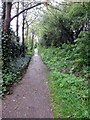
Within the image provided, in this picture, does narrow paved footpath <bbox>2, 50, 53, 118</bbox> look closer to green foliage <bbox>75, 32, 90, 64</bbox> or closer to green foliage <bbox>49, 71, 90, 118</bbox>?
green foliage <bbox>49, 71, 90, 118</bbox>

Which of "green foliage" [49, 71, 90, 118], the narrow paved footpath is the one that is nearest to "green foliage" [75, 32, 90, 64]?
"green foliage" [49, 71, 90, 118]

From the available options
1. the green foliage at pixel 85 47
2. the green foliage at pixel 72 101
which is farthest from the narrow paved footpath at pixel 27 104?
the green foliage at pixel 85 47

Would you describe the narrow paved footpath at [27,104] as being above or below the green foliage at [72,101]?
below

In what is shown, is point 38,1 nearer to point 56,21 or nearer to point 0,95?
point 56,21

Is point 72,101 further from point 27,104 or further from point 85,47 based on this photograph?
point 85,47

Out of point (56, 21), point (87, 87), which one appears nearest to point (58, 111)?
point (87, 87)

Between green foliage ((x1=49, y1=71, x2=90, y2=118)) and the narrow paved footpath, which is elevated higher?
green foliage ((x1=49, y1=71, x2=90, y2=118))

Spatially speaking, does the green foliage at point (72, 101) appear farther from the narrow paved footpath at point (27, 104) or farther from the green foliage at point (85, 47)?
the green foliage at point (85, 47)

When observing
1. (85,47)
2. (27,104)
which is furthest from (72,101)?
(85,47)

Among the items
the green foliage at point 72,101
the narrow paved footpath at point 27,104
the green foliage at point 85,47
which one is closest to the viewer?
the green foliage at point 72,101

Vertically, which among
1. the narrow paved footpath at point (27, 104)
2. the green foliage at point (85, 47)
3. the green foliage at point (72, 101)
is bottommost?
the narrow paved footpath at point (27, 104)

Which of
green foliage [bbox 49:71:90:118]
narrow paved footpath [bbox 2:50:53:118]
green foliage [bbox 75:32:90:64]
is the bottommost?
narrow paved footpath [bbox 2:50:53:118]

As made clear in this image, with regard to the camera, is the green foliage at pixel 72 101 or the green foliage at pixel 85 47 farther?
the green foliage at pixel 85 47

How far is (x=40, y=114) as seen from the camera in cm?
266
